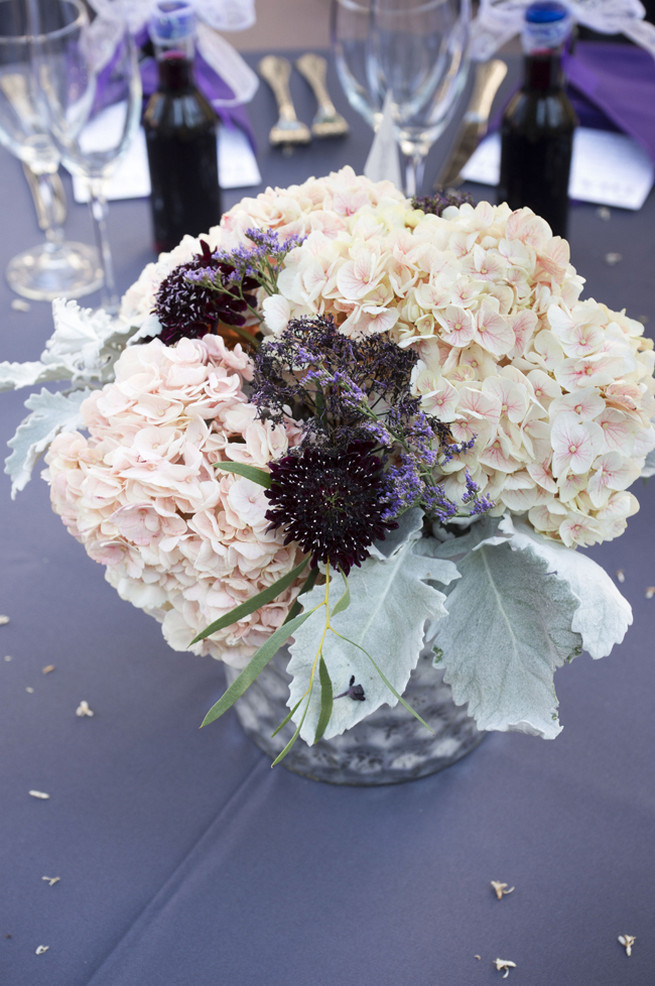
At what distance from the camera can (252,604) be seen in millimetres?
538

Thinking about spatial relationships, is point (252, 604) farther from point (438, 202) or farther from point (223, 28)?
point (223, 28)

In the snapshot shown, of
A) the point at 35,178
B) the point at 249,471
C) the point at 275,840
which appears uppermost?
the point at 249,471

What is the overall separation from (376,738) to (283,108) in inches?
43.3

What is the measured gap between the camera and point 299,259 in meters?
0.59

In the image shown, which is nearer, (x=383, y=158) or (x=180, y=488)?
(x=180, y=488)

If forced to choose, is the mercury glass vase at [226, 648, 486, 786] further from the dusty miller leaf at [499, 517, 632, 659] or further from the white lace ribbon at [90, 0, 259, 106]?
the white lace ribbon at [90, 0, 259, 106]

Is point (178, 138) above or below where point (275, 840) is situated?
above

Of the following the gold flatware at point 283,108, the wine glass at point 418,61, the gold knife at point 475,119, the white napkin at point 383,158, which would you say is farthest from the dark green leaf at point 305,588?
the gold flatware at point 283,108

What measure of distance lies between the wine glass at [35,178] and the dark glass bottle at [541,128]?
51 cm

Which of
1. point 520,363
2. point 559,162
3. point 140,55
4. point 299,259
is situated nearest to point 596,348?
point 520,363

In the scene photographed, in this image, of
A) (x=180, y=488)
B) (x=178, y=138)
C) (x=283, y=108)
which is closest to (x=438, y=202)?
(x=180, y=488)

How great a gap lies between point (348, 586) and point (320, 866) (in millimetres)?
209

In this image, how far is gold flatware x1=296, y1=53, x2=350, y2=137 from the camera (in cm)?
143

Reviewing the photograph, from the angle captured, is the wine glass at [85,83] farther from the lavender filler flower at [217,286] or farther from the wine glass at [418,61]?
the lavender filler flower at [217,286]
